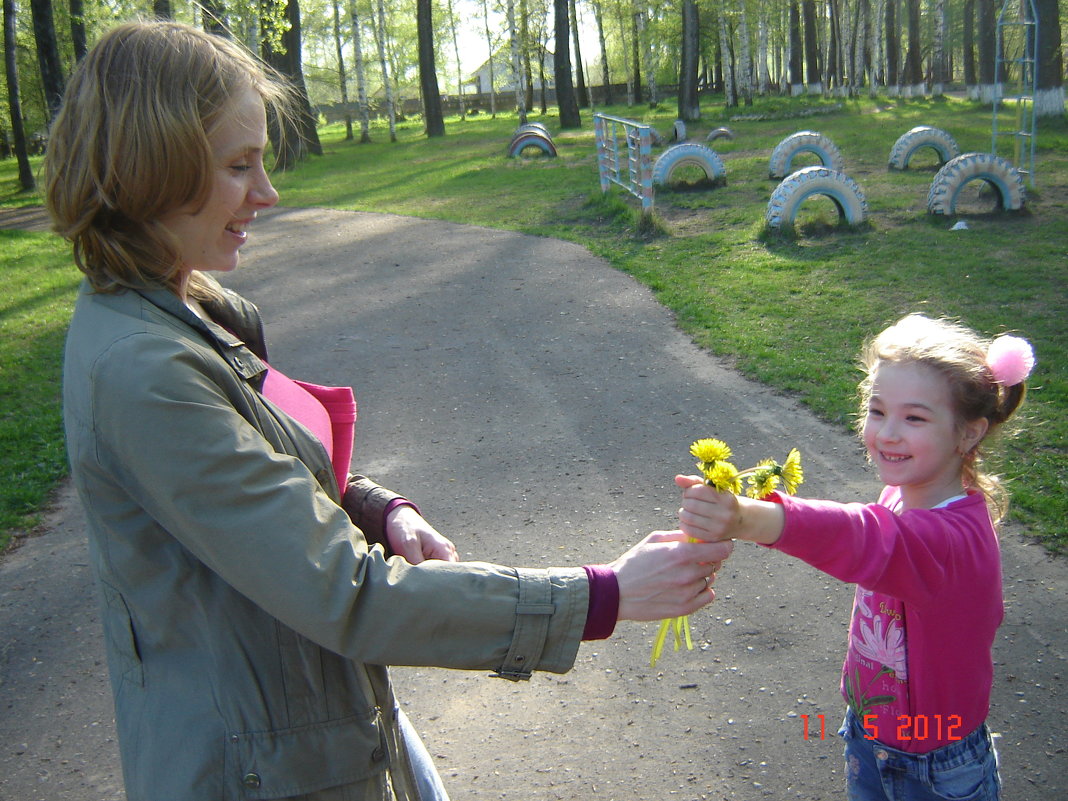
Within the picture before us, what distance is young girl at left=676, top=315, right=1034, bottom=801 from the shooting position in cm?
204

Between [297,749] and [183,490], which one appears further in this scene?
[297,749]

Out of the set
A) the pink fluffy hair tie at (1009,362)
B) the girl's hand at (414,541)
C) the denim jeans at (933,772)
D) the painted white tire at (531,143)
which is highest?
the painted white tire at (531,143)

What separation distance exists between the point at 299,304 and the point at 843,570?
346 inches

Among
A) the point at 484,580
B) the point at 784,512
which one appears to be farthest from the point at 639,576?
the point at 784,512

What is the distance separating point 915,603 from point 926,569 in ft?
0.30

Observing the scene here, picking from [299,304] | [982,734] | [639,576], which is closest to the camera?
[639,576]

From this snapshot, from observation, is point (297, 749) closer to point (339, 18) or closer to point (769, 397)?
point (769, 397)

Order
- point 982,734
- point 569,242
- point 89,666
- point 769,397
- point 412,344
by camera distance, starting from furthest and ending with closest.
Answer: point 569,242 < point 412,344 < point 769,397 < point 89,666 < point 982,734

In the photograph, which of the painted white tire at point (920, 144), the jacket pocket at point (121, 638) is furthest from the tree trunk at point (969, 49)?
the jacket pocket at point (121, 638)

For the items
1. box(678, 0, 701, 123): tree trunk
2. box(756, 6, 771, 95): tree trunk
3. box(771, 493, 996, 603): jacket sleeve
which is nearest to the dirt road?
box(771, 493, 996, 603): jacket sleeve

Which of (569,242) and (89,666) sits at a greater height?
(569,242)

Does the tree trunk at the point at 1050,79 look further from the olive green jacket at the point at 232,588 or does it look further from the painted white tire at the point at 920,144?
the olive green jacket at the point at 232,588

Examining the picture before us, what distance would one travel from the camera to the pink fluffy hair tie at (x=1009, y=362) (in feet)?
7.26

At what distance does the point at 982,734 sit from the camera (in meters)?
2.23
